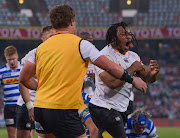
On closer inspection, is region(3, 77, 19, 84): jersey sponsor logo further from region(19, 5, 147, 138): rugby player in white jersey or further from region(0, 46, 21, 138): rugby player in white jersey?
region(19, 5, 147, 138): rugby player in white jersey

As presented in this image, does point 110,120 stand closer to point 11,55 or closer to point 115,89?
point 115,89

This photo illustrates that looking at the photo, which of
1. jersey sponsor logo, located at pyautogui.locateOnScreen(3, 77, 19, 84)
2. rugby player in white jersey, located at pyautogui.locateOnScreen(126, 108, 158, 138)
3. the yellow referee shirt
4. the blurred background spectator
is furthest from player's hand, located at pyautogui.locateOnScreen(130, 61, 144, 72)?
the blurred background spectator

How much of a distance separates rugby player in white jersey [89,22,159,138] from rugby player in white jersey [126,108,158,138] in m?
2.14

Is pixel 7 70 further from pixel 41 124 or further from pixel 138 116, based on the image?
pixel 41 124

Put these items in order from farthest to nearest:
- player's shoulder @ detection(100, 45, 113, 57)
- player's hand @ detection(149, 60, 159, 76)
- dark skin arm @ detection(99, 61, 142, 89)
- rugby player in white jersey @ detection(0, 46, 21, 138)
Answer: rugby player in white jersey @ detection(0, 46, 21, 138)
player's shoulder @ detection(100, 45, 113, 57)
dark skin arm @ detection(99, 61, 142, 89)
player's hand @ detection(149, 60, 159, 76)

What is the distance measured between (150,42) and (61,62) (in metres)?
21.4

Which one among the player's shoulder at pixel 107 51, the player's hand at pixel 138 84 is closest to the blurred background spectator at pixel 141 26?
the player's shoulder at pixel 107 51

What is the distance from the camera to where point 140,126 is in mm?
6391

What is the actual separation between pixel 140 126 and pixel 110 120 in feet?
8.24

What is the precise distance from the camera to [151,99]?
2273 cm

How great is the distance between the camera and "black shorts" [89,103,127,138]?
13.0ft

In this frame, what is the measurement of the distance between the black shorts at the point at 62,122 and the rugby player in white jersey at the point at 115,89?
3.53ft

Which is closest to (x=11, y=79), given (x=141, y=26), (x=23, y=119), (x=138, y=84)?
(x=23, y=119)

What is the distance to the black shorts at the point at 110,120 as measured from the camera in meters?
3.97
